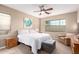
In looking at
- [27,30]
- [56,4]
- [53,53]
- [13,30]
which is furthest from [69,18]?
[13,30]

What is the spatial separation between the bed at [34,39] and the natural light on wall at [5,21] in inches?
11.8

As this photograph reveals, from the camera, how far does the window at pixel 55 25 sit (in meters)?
1.79

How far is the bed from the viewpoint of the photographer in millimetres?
1760

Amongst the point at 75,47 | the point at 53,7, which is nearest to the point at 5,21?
the point at 53,7

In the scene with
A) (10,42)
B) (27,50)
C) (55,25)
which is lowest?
(27,50)

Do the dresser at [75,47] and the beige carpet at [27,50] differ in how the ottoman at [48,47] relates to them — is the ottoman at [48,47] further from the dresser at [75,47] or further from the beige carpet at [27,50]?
the dresser at [75,47]

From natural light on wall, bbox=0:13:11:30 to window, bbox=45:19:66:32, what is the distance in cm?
84

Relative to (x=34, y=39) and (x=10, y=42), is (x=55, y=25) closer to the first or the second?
(x=34, y=39)

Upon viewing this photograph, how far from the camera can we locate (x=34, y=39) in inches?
69.4

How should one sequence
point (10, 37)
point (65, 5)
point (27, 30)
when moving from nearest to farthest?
point (65, 5)
point (10, 37)
point (27, 30)

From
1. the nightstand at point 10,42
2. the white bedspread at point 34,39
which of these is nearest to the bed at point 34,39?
the white bedspread at point 34,39

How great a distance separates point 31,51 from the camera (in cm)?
170
